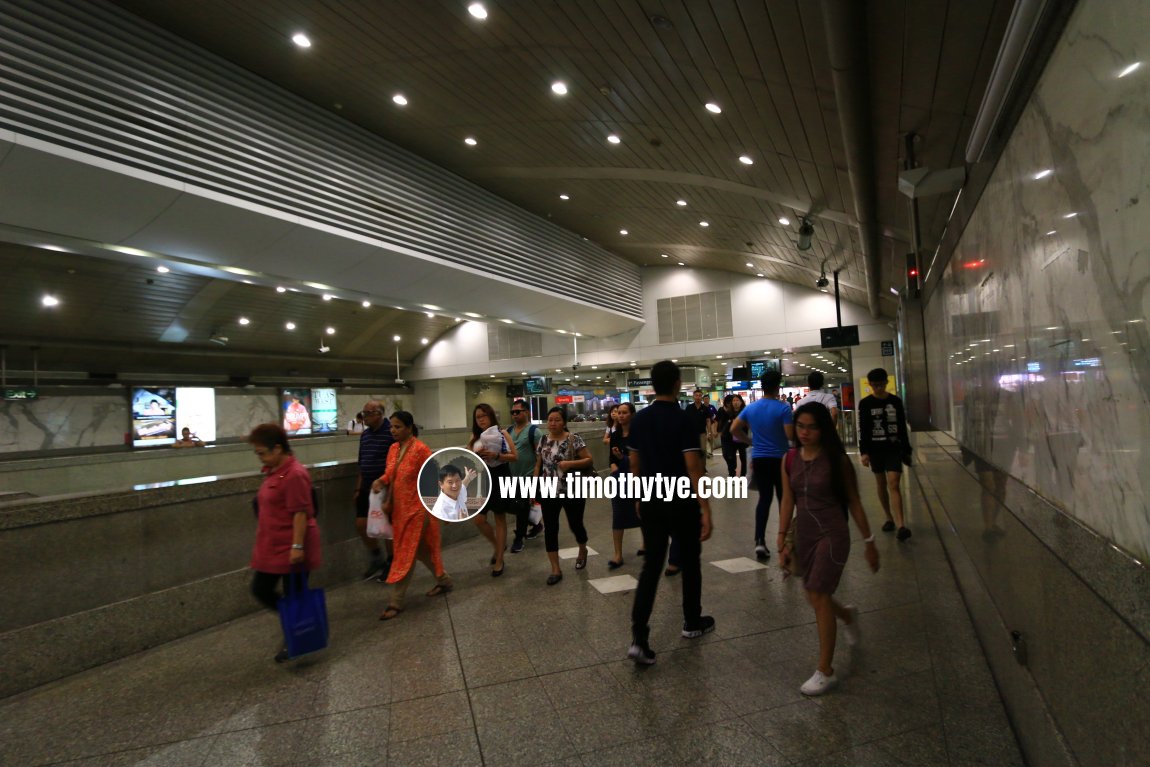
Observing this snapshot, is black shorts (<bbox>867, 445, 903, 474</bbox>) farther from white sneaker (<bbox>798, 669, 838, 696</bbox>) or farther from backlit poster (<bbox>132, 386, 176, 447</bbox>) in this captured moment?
backlit poster (<bbox>132, 386, 176, 447</bbox>)

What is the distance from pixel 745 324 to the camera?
20234 mm

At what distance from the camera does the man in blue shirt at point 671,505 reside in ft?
11.2

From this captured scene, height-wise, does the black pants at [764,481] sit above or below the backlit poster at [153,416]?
below

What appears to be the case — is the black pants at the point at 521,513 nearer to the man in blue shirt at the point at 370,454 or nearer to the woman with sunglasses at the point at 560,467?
the woman with sunglasses at the point at 560,467

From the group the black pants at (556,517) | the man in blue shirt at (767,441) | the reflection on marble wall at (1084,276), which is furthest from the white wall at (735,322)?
the reflection on marble wall at (1084,276)

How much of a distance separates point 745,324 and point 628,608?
680 inches

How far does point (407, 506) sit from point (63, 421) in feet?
63.4

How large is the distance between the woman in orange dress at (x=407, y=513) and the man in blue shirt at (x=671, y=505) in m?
1.98

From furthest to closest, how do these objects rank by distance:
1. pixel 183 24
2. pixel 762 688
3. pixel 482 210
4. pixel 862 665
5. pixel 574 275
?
pixel 574 275 < pixel 482 210 < pixel 183 24 < pixel 862 665 < pixel 762 688

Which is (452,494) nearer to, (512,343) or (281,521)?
(281,521)

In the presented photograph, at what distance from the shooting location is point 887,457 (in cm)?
606

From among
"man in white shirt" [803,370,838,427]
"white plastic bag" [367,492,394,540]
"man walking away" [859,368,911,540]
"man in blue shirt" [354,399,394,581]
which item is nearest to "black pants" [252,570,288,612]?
"white plastic bag" [367,492,394,540]

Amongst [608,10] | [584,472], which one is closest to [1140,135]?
[584,472]

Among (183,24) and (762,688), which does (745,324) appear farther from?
(762,688)
